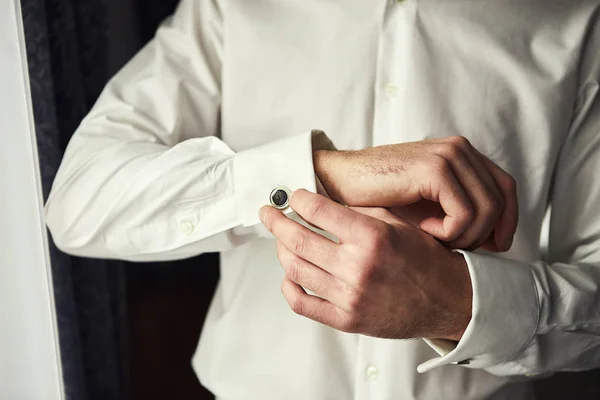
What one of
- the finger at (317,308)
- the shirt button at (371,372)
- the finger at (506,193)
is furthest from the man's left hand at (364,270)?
the shirt button at (371,372)

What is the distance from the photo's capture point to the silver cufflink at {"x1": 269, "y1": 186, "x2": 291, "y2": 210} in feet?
2.72

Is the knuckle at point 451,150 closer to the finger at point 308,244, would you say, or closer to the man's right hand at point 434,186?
the man's right hand at point 434,186

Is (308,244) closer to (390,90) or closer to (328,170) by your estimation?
(328,170)

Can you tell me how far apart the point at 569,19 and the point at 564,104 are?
0.13 meters

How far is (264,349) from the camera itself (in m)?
1.06

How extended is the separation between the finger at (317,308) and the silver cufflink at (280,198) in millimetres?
106

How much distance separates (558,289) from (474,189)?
222 mm

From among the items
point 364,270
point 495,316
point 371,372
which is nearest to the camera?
point 364,270

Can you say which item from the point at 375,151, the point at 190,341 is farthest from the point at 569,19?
the point at 190,341

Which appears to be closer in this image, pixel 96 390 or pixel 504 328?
pixel 504 328

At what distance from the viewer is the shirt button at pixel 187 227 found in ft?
2.90

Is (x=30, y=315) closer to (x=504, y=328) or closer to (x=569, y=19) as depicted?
(x=504, y=328)

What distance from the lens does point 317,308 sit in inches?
29.6

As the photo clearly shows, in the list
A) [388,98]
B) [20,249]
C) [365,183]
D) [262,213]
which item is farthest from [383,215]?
[20,249]
